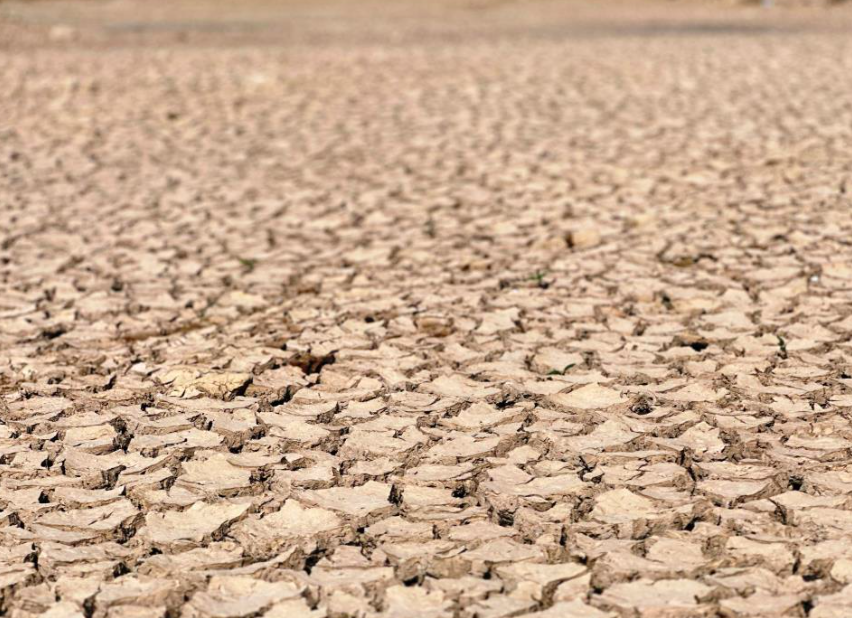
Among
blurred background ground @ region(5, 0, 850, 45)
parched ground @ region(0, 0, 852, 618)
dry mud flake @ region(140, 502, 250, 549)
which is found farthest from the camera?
blurred background ground @ region(5, 0, 850, 45)

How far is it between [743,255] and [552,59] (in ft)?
19.6

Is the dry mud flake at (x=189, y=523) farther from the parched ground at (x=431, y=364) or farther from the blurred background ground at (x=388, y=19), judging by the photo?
the blurred background ground at (x=388, y=19)

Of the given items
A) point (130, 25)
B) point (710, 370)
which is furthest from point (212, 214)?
point (130, 25)

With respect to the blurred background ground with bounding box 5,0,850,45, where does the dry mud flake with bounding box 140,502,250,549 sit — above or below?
below

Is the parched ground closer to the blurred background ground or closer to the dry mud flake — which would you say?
the dry mud flake

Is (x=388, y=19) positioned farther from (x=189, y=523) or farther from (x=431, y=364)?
(x=189, y=523)

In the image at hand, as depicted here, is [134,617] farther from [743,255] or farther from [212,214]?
[212,214]

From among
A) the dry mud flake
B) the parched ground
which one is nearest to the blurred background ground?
the parched ground

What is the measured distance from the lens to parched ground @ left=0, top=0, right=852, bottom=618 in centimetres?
207

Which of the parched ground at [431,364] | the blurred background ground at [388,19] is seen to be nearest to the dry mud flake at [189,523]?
the parched ground at [431,364]

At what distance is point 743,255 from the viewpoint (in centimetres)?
386

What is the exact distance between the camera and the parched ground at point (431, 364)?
2.07 meters

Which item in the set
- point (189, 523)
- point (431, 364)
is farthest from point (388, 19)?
point (189, 523)

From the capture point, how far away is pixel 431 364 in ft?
9.96
